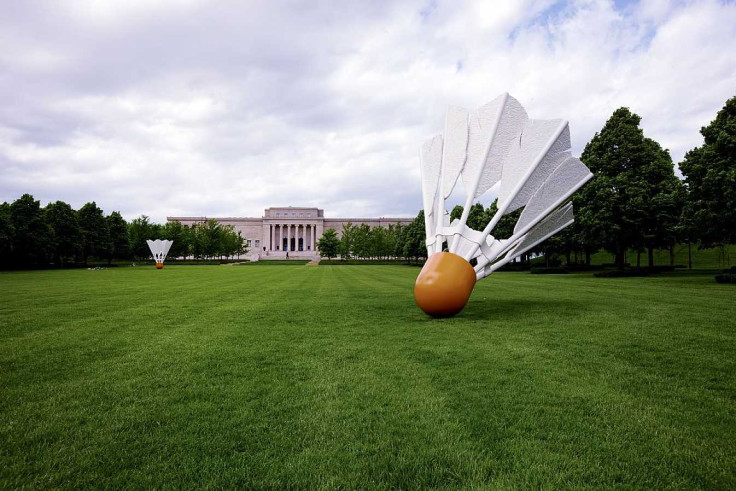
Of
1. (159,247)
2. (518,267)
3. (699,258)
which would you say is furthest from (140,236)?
(699,258)

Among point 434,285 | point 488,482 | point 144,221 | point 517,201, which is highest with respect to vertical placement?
point 144,221

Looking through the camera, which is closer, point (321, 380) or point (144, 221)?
point (321, 380)

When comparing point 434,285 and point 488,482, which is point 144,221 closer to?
point 434,285

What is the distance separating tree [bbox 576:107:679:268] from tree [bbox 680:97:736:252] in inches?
135


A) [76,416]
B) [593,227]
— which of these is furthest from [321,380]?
[593,227]

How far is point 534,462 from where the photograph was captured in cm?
288

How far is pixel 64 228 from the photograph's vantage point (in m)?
45.7

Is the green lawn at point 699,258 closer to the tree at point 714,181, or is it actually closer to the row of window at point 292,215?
the tree at point 714,181

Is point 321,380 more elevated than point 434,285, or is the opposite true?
point 434,285

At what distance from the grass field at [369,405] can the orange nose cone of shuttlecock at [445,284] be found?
0.68m

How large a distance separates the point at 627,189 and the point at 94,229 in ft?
182

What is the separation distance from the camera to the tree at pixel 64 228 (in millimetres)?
45250

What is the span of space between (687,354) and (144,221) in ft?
249

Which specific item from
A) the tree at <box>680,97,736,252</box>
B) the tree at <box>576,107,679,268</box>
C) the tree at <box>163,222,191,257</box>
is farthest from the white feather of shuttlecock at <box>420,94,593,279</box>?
the tree at <box>163,222,191,257</box>
